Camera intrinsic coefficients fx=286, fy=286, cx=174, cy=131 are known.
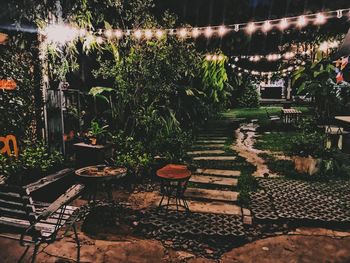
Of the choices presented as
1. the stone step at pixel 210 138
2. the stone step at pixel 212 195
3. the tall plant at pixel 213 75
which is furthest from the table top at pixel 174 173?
the tall plant at pixel 213 75

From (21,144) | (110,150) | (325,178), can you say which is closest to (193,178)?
(110,150)

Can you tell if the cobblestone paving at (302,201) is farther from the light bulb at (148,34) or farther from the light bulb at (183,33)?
the light bulb at (148,34)

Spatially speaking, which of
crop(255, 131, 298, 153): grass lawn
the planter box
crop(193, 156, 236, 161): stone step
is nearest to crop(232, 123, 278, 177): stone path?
crop(255, 131, 298, 153): grass lawn

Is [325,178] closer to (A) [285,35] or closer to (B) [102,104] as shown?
(B) [102,104]

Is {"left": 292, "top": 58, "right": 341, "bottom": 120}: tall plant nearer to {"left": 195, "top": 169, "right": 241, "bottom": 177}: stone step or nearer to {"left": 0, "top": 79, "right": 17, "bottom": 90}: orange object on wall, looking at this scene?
{"left": 195, "top": 169, "right": 241, "bottom": 177}: stone step

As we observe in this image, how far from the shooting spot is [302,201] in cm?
647

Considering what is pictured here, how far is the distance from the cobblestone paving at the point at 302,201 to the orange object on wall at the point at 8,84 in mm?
6433

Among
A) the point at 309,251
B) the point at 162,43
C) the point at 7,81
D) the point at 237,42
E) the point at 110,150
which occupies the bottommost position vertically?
the point at 309,251

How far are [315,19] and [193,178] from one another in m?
4.98

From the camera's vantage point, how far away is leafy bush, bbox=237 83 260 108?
102 feet

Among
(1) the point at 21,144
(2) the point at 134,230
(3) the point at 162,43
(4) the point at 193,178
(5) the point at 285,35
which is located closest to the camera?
(2) the point at 134,230

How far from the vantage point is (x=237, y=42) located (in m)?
15.2

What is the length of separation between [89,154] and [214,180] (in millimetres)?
3436

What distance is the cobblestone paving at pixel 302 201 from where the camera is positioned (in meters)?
5.71
